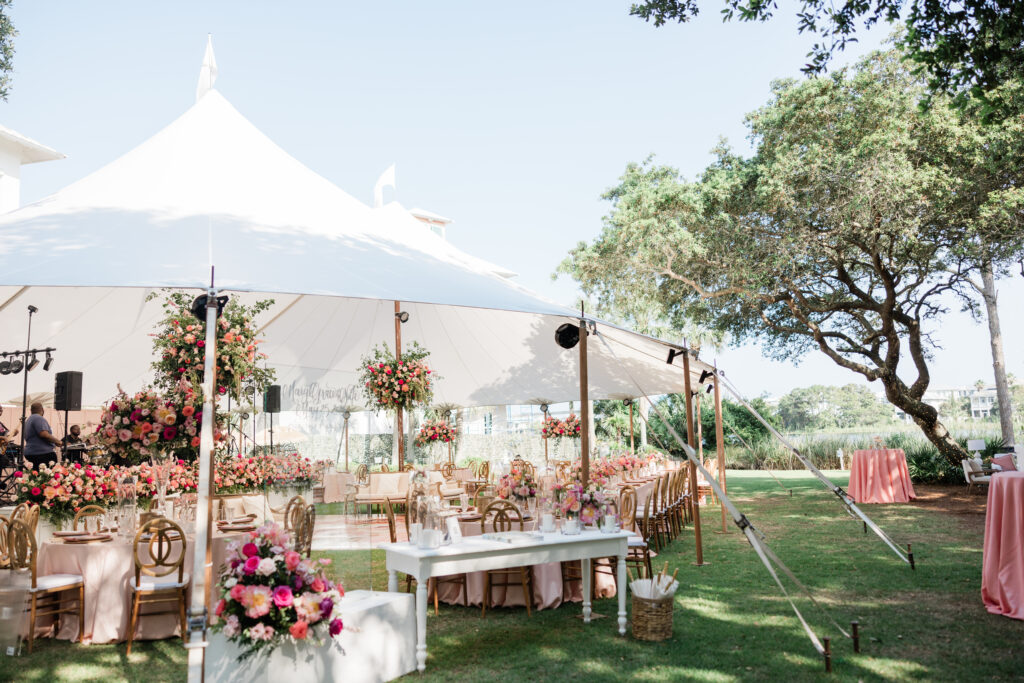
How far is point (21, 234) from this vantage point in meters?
4.58

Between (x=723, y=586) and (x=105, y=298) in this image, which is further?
(x=105, y=298)

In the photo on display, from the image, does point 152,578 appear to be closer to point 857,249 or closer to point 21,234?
point 21,234

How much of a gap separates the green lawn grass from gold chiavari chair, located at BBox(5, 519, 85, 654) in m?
0.23

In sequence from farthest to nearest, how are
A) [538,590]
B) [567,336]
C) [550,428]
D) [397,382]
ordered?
[550,428], [397,382], [567,336], [538,590]

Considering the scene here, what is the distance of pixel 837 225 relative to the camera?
468 inches

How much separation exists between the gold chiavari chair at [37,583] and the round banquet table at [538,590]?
2669 millimetres

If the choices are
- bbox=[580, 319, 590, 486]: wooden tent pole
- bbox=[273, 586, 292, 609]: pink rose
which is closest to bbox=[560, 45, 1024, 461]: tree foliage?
bbox=[580, 319, 590, 486]: wooden tent pole

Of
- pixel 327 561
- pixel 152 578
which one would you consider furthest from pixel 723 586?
pixel 152 578

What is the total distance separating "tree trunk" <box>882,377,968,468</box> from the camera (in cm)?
1438

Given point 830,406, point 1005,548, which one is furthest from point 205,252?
point 830,406

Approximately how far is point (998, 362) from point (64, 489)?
729 inches

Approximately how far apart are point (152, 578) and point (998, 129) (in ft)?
37.9

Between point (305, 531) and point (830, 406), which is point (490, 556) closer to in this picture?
point (305, 531)

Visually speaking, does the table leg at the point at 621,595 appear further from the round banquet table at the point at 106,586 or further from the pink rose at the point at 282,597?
the round banquet table at the point at 106,586
